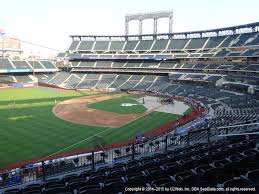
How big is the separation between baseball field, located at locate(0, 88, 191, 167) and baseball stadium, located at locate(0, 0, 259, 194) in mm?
158

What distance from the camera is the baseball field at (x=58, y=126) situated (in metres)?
25.6

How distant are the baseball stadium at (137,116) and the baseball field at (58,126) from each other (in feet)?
0.52

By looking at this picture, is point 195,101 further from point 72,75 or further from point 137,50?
point 72,75

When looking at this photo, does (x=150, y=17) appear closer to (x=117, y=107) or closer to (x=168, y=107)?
(x=168, y=107)

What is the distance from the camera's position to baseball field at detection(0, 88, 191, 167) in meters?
25.6

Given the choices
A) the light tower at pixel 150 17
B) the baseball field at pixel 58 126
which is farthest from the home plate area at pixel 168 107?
the light tower at pixel 150 17

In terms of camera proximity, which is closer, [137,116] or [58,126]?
[58,126]

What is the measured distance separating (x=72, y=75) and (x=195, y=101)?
5604 cm

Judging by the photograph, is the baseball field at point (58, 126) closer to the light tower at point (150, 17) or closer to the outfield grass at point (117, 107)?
the outfield grass at point (117, 107)

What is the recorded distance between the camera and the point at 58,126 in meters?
34.3

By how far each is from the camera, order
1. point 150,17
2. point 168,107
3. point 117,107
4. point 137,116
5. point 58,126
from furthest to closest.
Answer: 1. point 150,17
2. point 117,107
3. point 168,107
4. point 137,116
5. point 58,126

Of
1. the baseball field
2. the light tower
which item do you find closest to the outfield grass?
the baseball field

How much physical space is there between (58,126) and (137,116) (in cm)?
1405

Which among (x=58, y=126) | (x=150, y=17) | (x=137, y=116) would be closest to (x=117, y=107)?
(x=137, y=116)
